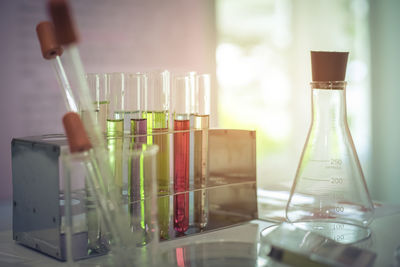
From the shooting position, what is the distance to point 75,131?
0.69 meters

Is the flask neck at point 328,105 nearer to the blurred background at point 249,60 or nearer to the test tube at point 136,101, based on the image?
the test tube at point 136,101

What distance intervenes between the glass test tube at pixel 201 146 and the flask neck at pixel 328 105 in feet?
0.74

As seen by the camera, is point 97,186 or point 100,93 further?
point 100,93

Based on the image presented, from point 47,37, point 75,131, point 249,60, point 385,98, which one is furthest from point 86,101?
point 385,98

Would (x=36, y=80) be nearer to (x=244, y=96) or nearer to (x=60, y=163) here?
(x=60, y=163)

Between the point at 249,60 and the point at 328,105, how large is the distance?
5.86ft

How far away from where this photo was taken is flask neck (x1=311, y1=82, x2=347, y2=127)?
0.94 meters

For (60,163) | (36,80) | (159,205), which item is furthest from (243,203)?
(36,80)

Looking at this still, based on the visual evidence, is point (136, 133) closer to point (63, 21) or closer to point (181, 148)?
point (181, 148)

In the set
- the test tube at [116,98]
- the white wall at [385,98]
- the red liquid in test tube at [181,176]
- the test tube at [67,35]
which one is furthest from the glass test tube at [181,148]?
the white wall at [385,98]

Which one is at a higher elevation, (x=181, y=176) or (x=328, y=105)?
(x=328, y=105)

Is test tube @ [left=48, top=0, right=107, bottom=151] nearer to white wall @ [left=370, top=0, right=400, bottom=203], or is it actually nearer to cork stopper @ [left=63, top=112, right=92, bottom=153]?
cork stopper @ [left=63, top=112, right=92, bottom=153]

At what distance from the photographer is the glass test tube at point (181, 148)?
1.01 metres

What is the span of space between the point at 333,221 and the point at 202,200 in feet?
0.87
